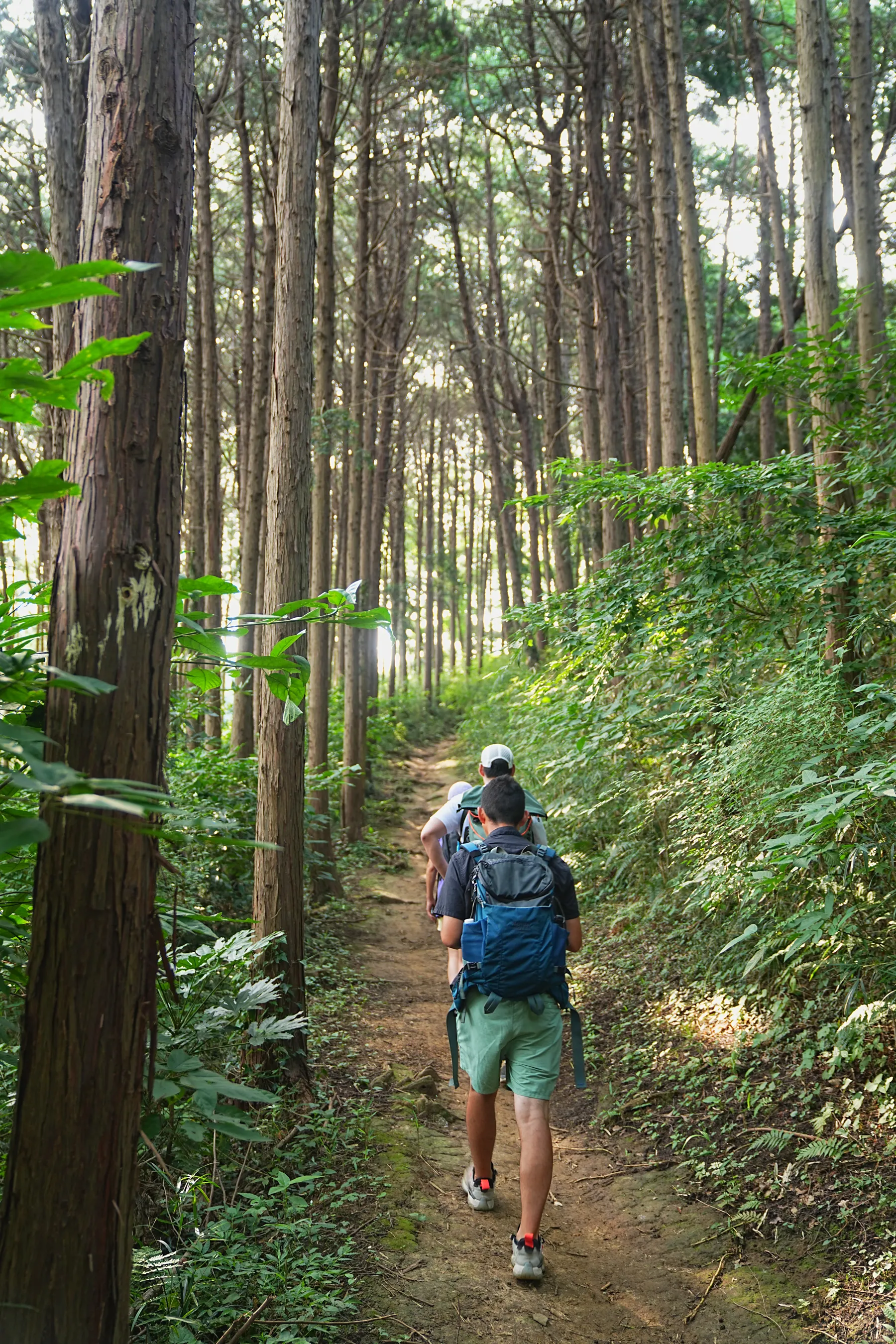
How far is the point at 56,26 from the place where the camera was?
232 inches

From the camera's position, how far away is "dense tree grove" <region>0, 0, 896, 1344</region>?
5.66 ft

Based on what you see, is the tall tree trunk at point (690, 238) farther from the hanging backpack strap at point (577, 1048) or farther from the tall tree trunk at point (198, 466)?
the tall tree trunk at point (198, 466)

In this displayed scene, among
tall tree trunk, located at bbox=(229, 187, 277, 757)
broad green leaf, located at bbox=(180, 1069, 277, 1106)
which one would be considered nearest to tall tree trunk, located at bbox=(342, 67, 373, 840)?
tall tree trunk, located at bbox=(229, 187, 277, 757)

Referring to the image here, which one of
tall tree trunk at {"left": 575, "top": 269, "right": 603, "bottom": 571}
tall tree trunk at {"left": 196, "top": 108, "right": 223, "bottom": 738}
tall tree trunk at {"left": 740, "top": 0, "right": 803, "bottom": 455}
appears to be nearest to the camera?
tall tree trunk at {"left": 196, "top": 108, "right": 223, "bottom": 738}

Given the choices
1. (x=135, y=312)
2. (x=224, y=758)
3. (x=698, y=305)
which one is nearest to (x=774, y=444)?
(x=698, y=305)

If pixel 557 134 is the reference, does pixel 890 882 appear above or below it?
below

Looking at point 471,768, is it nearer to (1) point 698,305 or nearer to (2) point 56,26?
(1) point 698,305

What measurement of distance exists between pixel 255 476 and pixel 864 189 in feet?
21.4

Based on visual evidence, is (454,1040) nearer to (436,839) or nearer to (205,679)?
(436,839)

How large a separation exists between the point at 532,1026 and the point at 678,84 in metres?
8.71

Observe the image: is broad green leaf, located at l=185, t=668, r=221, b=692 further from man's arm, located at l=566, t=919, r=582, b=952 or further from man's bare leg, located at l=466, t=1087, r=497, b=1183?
man's bare leg, located at l=466, t=1087, r=497, b=1183

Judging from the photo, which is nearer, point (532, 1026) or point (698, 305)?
point (532, 1026)

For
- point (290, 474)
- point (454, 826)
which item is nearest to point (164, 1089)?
point (454, 826)

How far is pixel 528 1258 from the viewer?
3.40 metres
